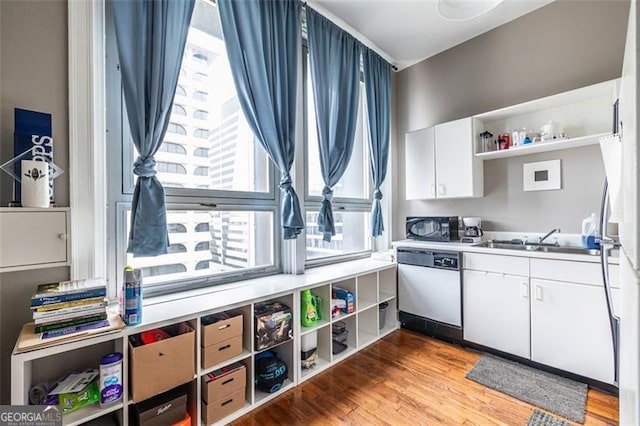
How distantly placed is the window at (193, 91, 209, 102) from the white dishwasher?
2.28 metres

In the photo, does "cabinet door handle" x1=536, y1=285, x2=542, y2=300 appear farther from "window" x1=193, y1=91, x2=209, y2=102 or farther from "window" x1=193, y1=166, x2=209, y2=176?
"window" x1=193, y1=91, x2=209, y2=102

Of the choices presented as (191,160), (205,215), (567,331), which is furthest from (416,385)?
(191,160)

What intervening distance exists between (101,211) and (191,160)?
0.65 meters

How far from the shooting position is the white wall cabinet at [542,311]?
1.89m

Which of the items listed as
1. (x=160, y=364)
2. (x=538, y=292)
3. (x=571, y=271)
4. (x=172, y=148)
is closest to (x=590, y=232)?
(x=571, y=271)

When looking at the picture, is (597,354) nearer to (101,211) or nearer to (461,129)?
(461,129)

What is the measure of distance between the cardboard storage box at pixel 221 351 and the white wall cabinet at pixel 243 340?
0.02m

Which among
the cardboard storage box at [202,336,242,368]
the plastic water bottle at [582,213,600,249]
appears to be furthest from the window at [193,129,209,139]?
the plastic water bottle at [582,213,600,249]

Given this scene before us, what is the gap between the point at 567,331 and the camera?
1998 millimetres

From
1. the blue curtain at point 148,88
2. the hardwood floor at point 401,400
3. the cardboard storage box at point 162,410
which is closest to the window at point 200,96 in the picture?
the blue curtain at point 148,88

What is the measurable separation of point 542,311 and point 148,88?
10.1 ft

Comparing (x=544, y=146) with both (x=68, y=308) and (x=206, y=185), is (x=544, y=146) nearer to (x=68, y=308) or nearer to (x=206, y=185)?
(x=206, y=185)

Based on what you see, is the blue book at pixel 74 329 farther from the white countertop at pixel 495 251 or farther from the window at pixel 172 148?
the white countertop at pixel 495 251

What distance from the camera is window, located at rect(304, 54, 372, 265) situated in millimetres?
2795
